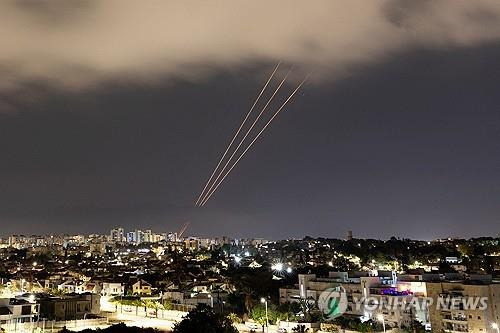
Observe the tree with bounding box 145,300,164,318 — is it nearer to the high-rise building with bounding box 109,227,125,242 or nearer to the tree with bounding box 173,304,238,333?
the tree with bounding box 173,304,238,333

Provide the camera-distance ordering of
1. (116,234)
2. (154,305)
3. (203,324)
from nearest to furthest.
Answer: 1. (203,324)
2. (154,305)
3. (116,234)

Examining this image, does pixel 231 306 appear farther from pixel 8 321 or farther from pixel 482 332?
pixel 482 332

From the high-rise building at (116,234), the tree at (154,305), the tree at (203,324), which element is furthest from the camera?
the high-rise building at (116,234)

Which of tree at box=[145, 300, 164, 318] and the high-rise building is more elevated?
the high-rise building

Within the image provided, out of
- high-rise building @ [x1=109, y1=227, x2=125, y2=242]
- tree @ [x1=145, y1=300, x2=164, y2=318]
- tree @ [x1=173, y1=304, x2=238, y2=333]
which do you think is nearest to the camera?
tree @ [x1=173, y1=304, x2=238, y2=333]

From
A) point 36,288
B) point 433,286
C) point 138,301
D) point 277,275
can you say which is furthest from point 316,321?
point 36,288

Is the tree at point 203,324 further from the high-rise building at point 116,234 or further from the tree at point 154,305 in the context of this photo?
the high-rise building at point 116,234

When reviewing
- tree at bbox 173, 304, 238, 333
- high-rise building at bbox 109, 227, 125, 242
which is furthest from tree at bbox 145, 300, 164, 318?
high-rise building at bbox 109, 227, 125, 242

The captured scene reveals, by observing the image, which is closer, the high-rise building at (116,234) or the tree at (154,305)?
the tree at (154,305)

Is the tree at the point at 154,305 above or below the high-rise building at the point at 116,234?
below

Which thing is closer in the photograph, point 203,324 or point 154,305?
point 203,324

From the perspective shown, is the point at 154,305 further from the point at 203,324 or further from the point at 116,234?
the point at 116,234

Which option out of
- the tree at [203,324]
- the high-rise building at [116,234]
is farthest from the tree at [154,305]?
the high-rise building at [116,234]

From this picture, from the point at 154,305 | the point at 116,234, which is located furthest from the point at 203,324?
the point at 116,234
